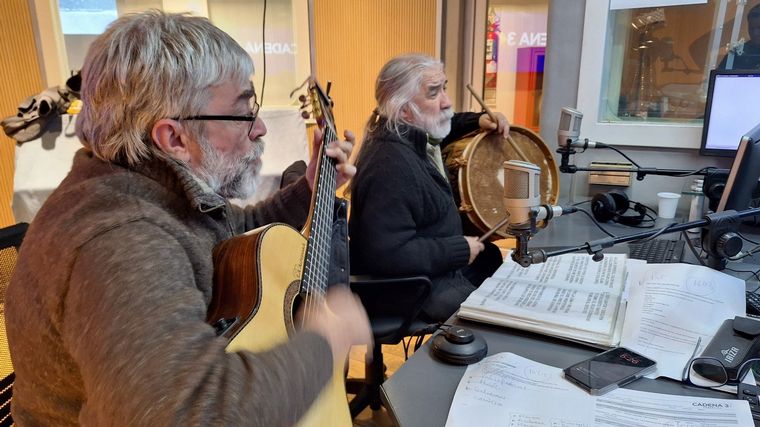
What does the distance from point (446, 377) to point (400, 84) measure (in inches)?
56.2

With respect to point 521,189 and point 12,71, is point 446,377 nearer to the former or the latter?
point 521,189

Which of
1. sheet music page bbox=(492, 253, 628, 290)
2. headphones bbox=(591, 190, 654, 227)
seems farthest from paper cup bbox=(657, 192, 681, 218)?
sheet music page bbox=(492, 253, 628, 290)

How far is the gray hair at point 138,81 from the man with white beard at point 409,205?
2.91 ft

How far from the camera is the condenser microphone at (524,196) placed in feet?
3.11

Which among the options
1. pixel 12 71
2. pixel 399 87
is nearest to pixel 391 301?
pixel 399 87

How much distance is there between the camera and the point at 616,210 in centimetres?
191

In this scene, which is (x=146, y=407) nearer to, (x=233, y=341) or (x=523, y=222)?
(x=233, y=341)

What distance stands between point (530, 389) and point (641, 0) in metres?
1.93

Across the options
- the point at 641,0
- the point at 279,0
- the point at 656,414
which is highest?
the point at 279,0

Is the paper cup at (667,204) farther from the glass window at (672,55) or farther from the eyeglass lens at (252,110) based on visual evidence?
the eyeglass lens at (252,110)

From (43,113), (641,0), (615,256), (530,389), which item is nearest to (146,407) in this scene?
(530,389)

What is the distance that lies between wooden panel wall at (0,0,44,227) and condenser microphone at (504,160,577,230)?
126 inches

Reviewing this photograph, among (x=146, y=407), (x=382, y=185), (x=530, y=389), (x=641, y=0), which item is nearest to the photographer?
(x=146, y=407)

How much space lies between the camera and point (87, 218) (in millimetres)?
710
